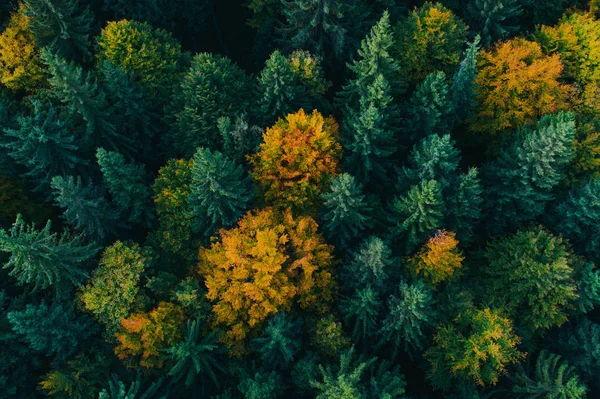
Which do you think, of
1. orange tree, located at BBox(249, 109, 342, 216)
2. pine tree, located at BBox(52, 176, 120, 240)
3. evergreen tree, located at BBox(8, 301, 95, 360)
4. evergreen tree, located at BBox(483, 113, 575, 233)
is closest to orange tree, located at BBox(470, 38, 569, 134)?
evergreen tree, located at BBox(483, 113, 575, 233)

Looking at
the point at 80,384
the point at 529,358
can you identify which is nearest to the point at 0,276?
the point at 80,384

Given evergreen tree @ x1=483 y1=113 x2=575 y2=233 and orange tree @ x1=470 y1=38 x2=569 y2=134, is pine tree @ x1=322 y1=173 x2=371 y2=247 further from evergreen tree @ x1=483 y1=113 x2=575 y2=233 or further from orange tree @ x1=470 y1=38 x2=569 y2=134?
orange tree @ x1=470 y1=38 x2=569 y2=134

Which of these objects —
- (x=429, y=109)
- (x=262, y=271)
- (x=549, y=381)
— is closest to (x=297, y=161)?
(x=262, y=271)

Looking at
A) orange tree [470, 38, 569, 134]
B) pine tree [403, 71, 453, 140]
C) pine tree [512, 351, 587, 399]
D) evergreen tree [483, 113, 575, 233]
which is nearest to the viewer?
pine tree [512, 351, 587, 399]

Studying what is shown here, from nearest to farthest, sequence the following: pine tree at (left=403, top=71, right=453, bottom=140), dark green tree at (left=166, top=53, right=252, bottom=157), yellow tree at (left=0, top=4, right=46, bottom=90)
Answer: pine tree at (left=403, top=71, right=453, bottom=140) < dark green tree at (left=166, top=53, right=252, bottom=157) < yellow tree at (left=0, top=4, right=46, bottom=90)

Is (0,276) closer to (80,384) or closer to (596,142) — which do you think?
(80,384)
